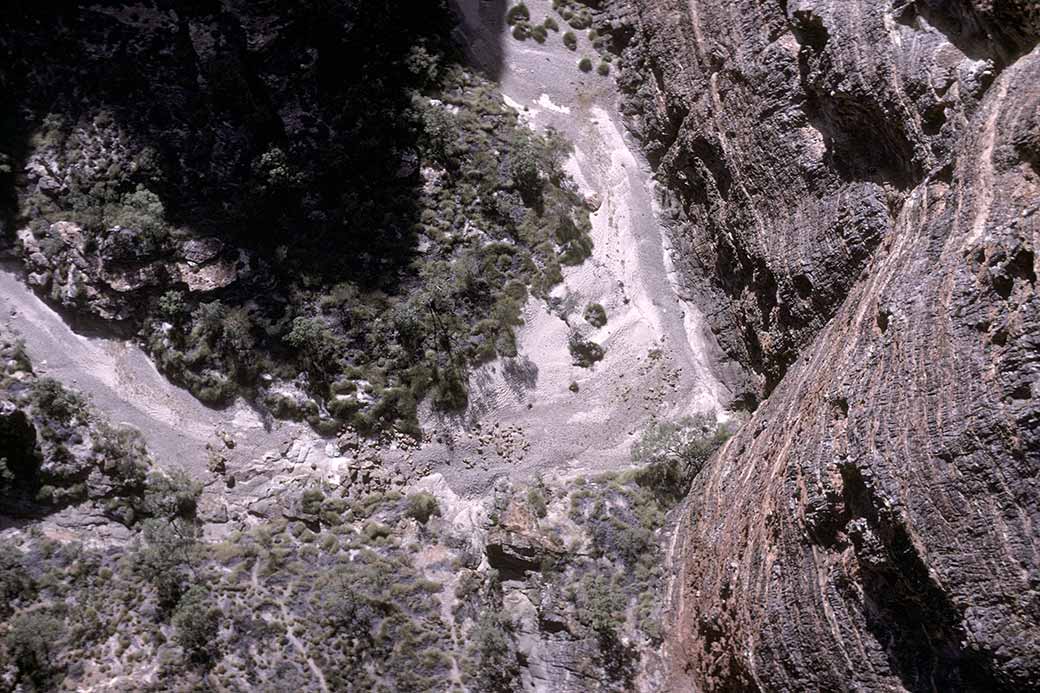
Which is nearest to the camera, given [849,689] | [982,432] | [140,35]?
[982,432]

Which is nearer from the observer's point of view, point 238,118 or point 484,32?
point 238,118

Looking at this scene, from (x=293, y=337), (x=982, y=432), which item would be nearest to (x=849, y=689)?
(x=982, y=432)

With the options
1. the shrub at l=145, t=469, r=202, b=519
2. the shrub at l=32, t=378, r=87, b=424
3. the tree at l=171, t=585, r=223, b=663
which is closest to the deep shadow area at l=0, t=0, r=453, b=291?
the shrub at l=32, t=378, r=87, b=424

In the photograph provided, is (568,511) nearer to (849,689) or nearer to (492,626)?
(492,626)

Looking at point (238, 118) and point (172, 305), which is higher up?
point (238, 118)

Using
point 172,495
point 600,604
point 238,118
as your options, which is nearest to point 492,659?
point 600,604

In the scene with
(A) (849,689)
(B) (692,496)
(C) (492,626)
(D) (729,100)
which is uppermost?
(D) (729,100)

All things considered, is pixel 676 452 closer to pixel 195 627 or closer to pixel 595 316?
pixel 595 316

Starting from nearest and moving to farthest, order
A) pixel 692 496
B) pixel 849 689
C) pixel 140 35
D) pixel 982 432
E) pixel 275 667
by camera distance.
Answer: pixel 982 432 → pixel 849 689 → pixel 275 667 → pixel 692 496 → pixel 140 35
